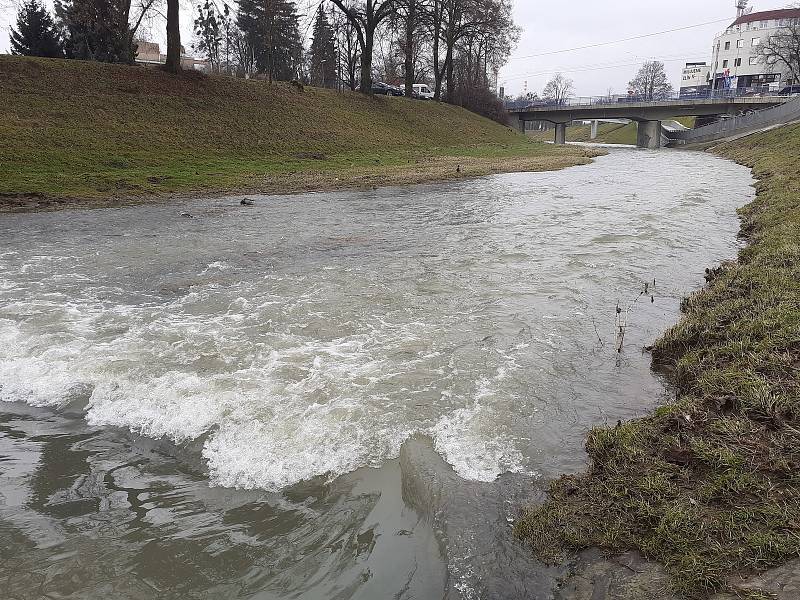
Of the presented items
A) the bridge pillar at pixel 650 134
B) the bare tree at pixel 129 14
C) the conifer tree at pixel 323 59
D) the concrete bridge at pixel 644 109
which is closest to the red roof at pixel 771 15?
the concrete bridge at pixel 644 109

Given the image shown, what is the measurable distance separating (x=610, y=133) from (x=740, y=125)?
50.9 metres

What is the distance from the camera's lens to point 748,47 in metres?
95.2

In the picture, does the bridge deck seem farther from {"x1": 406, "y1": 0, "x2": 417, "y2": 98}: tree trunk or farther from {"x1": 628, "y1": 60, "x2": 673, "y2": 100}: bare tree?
{"x1": 628, "y1": 60, "x2": 673, "y2": 100}: bare tree

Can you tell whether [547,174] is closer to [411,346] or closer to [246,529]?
[411,346]

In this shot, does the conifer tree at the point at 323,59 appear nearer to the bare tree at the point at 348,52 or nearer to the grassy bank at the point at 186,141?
the bare tree at the point at 348,52

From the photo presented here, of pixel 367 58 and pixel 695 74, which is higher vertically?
pixel 695 74

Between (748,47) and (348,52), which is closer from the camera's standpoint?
(348,52)

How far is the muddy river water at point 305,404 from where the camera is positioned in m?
3.12

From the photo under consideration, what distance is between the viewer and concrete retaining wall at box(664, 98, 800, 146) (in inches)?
1601

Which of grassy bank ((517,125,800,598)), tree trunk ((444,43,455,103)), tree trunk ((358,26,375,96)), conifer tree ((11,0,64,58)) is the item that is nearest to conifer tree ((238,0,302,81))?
tree trunk ((358,26,375,96))

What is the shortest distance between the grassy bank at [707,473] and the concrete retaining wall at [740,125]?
141 ft

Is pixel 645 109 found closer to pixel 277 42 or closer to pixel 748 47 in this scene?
pixel 277 42

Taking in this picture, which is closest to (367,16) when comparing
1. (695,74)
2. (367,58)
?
(367,58)

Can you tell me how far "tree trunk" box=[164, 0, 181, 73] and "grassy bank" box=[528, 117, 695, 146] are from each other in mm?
57753
